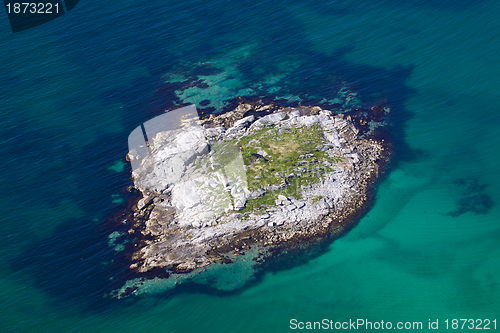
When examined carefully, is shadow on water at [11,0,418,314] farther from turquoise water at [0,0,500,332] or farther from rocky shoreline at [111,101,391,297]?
rocky shoreline at [111,101,391,297]

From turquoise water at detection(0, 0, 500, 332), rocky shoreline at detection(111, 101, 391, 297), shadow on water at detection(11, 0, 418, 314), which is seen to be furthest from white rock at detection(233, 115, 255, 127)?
shadow on water at detection(11, 0, 418, 314)

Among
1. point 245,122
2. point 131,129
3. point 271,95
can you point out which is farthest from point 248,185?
point 131,129

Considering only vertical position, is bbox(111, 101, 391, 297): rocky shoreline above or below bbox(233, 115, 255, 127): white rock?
below

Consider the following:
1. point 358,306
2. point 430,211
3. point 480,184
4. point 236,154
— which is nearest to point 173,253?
point 236,154

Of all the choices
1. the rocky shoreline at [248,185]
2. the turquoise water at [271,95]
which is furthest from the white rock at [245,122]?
the turquoise water at [271,95]

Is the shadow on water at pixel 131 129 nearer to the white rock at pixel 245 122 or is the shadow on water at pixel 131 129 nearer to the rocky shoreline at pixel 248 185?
the rocky shoreline at pixel 248 185

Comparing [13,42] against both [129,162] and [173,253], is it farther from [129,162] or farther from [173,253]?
[173,253]

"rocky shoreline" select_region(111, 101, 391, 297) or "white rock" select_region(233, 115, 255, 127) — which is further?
"white rock" select_region(233, 115, 255, 127)
